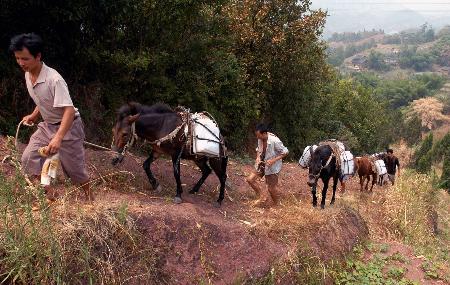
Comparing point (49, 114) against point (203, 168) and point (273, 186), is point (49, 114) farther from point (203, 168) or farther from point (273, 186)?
point (273, 186)

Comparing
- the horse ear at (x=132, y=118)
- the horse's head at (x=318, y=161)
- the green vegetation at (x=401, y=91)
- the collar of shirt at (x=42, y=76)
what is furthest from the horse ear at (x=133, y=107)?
the green vegetation at (x=401, y=91)

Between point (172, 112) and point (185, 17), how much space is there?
16.0 feet

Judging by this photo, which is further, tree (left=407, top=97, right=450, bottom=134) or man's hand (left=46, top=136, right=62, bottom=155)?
tree (left=407, top=97, right=450, bottom=134)

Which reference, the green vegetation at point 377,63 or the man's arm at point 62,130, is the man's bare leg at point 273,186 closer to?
the man's arm at point 62,130

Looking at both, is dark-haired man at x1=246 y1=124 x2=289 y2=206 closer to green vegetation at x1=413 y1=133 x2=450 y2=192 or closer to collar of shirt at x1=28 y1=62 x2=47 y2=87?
collar of shirt at x1=28 y1=62 x2=47 y2=87

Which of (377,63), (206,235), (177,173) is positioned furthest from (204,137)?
(377,63)

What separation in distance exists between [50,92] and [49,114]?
0.25m

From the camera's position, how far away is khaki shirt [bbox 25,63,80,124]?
4184 mm

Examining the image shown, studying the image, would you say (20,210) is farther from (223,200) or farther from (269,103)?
(269,103)

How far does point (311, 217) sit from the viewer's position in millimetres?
7035

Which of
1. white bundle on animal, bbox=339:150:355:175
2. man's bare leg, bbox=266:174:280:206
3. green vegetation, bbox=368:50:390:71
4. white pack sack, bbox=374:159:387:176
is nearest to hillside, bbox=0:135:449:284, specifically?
man's bare leg, bbox=266:174:280:206

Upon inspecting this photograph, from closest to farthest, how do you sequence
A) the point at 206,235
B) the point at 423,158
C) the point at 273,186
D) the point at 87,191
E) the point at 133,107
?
the point at 87,191, the point at 206,235, the point at 133,107, the point at 273,186, the point at 423,158

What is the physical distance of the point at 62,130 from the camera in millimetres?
4164

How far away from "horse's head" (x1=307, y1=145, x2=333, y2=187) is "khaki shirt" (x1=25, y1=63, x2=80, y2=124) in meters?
4.97
